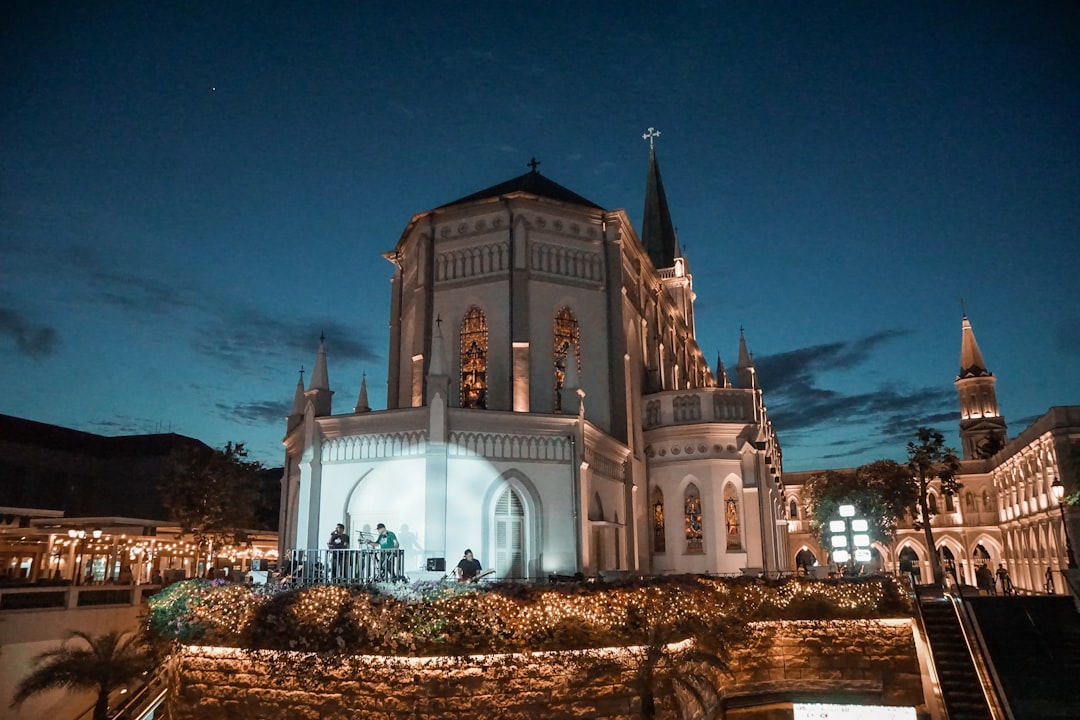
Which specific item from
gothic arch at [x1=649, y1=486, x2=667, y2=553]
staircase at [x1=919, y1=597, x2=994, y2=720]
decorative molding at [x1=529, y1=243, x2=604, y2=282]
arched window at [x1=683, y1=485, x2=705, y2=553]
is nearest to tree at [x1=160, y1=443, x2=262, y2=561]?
decorative molding at [x1=529, y1=243, x2=604, y2=282]

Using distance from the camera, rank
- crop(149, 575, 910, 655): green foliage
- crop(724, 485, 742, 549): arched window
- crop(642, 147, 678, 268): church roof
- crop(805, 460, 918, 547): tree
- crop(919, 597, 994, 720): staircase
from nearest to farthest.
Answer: crop(149, 575, 910, 655): green foliage < crop(919, 597, 994, 720): staircase < crop(724, 485, 742, 549): arched window < crop(805, 460, 918, 547): tree < crop(642, 147, 678, 268): church roof

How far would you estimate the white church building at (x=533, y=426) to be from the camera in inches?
1088

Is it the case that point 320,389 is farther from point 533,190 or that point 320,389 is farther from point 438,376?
point 533,190

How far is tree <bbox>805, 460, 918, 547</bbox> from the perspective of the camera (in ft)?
190

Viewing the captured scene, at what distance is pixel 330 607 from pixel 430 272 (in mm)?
21495

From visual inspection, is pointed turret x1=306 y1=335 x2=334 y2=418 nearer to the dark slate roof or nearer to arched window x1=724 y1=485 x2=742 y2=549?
the dark slate roof

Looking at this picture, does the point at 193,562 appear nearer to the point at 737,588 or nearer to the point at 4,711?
the point at 4,711

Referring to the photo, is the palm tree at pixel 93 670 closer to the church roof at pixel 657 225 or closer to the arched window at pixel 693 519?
the arched window at pixel 693 519

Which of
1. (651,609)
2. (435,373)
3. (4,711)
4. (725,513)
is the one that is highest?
(435,373)

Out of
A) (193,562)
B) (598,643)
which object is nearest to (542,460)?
(598,643)

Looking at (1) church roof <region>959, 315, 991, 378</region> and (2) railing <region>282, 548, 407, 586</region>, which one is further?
(1) church roof <region>959, 315, 991, 378</region>

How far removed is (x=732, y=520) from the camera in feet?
121

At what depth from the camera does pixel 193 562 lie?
49.7 meters

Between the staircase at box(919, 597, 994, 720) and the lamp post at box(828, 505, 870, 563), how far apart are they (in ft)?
7.40
